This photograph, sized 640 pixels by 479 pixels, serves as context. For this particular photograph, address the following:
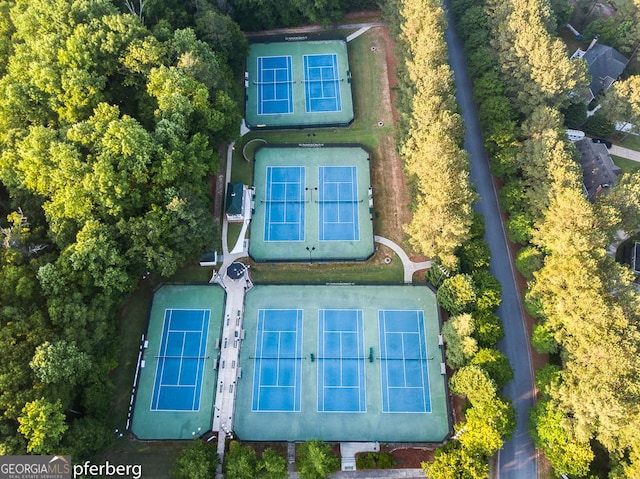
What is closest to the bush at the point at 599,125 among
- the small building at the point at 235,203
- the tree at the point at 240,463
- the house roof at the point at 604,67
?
the house roof at the point at 604,67

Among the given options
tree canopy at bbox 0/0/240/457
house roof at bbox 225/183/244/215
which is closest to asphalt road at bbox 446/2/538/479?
house roof at bbox 225/183/244/215

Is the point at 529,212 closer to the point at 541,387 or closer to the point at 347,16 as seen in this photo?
the point at 541,387

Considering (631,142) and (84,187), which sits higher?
(631,142)

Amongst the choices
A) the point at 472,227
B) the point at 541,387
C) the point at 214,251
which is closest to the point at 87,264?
the point at 214,251

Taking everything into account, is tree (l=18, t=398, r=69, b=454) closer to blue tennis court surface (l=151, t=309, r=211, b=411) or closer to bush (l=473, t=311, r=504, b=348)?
blue tennis court surface (l=151, t=309, r=211, b=411)

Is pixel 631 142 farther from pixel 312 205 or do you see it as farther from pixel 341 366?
pixel 341 366

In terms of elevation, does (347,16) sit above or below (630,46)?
above

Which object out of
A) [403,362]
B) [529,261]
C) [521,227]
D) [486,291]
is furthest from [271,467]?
[521,227]
